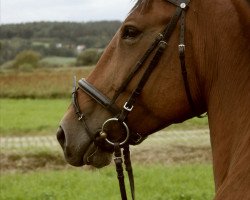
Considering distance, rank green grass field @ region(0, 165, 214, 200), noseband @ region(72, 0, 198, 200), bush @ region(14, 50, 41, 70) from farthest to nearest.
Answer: bush @ region(14, 50, 41, 70)
green grass field @ region(0, 165, 214, 200)
noseband @ region(72, 0, 198, 200)

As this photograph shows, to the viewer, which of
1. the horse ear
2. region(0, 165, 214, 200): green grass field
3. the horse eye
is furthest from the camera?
region(0, 165, 214, 200): green grass field

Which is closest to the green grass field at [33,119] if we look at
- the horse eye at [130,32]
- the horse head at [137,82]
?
the horse head at [137,82]

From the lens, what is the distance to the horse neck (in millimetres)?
2914

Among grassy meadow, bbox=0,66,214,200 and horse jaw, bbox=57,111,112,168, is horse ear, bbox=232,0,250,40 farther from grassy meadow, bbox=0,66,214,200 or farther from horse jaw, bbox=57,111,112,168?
grassy meadow, bbox=0,66,214,200

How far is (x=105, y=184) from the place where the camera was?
8.92m

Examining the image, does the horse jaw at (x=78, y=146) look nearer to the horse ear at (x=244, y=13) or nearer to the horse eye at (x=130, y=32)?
the horse eye at (x=130, y=32)

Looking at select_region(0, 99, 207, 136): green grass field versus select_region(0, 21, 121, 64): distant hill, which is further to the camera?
select_region(0, 21, 121, 64): distant hill

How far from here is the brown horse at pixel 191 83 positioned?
9.55ft

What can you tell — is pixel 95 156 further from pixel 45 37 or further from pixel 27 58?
pixel 45 37

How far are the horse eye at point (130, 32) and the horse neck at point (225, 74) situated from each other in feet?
1.15

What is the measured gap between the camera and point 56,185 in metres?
8.95

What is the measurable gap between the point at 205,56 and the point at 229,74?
6.5 inches

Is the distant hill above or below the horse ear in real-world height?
below

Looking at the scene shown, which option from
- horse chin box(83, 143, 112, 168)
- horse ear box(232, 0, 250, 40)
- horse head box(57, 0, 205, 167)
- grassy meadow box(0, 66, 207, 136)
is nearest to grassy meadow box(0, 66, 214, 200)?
horse chin box(83, 143, 112, 168)
